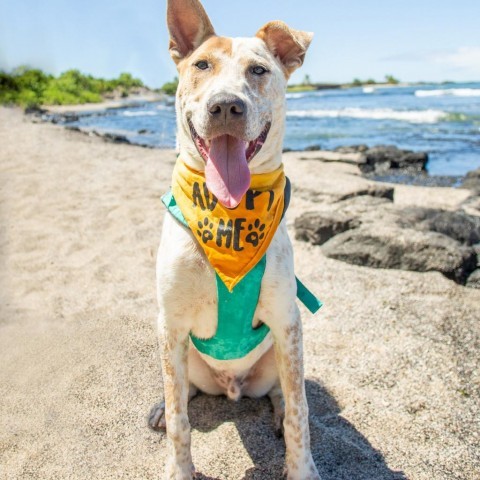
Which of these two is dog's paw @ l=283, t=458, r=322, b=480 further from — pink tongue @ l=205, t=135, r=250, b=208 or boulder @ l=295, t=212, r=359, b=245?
boulder @ l=295, t=212, r=359, b=245

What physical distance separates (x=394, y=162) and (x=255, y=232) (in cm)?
1234

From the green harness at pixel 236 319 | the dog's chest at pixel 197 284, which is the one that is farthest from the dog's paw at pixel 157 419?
the dog's chest at pixel 197 284

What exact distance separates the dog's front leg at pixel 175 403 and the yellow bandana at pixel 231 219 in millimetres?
446

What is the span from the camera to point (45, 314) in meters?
4.59

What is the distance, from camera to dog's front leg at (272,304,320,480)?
260 cm

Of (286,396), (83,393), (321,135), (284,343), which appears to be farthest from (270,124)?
(321,135)

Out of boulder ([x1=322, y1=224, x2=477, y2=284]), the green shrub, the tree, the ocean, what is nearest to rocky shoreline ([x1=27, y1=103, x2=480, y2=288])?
boulder ([x1=322, y1=224, x2=477, y2=284])

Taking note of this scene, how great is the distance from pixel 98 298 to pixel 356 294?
2506 mm

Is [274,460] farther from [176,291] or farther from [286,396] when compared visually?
[176,291]

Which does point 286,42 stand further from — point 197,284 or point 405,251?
point 405,251

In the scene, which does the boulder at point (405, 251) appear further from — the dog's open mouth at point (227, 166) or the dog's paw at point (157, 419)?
the dog's open mouth at point (227, 166)

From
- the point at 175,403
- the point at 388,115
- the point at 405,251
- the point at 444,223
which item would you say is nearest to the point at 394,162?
the point at 444,223

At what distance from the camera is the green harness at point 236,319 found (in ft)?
8.11

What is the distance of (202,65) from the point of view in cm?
264
